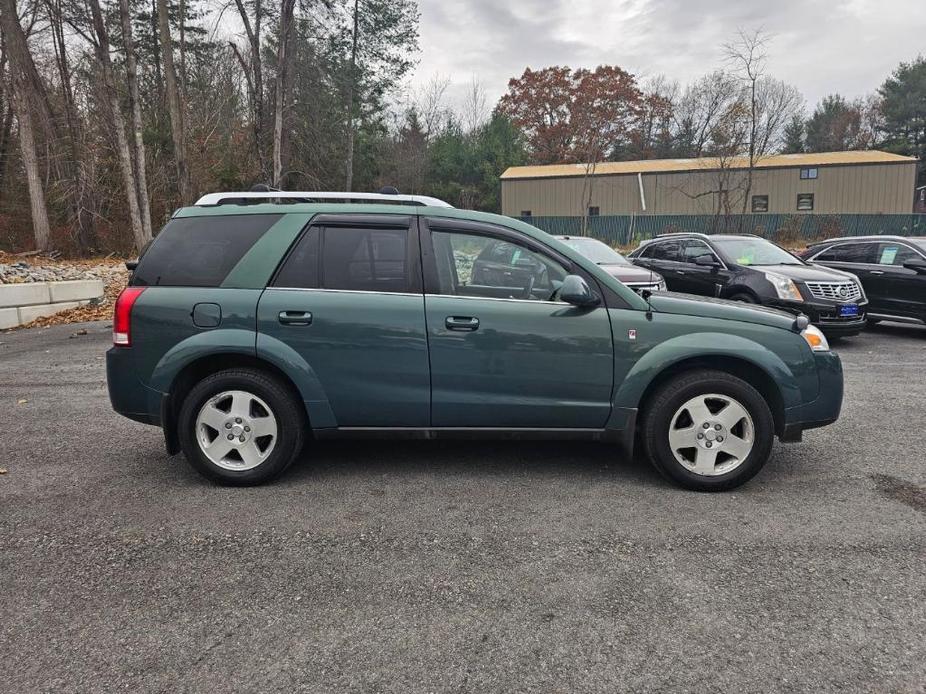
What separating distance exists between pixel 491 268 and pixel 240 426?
1.89 m

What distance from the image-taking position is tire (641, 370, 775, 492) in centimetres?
388

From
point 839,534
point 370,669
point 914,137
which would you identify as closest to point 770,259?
point 839,534

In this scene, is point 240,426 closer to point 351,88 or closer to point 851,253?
point 851,253

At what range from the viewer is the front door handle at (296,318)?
397cm

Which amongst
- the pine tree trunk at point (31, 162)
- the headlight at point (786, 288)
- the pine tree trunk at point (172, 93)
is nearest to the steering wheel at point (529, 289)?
the headlight at point (786, 288)

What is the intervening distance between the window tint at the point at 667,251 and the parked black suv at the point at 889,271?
2.59 metres

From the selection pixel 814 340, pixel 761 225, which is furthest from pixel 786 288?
Result: pixel 761 225

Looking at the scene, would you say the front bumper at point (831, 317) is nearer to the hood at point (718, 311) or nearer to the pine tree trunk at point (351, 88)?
the hood at point (718, 311)

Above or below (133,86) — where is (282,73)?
above

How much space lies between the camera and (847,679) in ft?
7.36

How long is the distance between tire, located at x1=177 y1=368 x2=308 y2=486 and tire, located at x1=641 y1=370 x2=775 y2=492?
2.29 meters

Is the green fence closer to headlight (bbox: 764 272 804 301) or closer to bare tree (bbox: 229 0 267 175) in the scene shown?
bare tree (bbox: 229 0 267 175)

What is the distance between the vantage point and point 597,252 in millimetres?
10633

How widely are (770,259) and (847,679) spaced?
9088 mm
